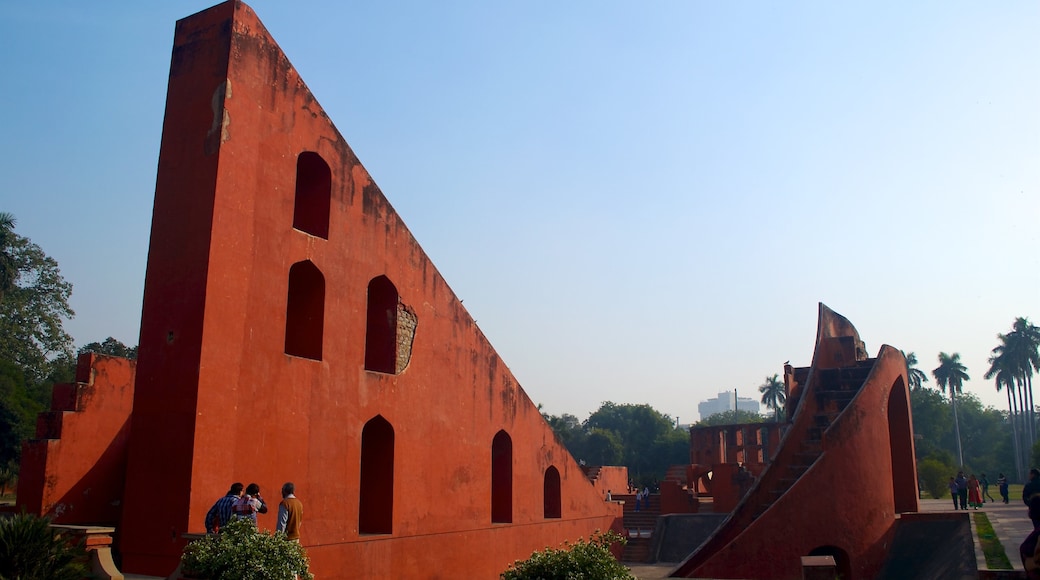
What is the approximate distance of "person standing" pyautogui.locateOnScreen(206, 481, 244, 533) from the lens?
688 cm

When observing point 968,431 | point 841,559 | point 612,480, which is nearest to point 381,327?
point 841,559

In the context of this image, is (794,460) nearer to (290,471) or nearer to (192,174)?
(290,471)

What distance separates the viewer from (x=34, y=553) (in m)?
6.28

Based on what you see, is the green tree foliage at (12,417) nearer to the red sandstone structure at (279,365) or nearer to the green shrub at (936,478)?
the red sandstone structure at (279,365)

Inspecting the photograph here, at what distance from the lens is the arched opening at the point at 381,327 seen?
11.0 meters

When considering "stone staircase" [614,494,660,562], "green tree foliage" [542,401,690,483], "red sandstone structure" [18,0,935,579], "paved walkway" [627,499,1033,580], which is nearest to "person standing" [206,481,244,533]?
"red sandstone structure" [18,0,935,579]

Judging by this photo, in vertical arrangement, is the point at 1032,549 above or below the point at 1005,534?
above

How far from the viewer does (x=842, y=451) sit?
42.3 feet

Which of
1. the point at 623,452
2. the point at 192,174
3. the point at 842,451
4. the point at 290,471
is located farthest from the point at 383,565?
the point at 623,452

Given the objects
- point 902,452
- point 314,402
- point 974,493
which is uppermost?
point 314,402

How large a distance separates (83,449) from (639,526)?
16903 millimetres

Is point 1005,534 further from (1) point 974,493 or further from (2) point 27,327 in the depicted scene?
(2) point 27,327

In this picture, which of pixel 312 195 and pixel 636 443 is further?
pixel 636 443

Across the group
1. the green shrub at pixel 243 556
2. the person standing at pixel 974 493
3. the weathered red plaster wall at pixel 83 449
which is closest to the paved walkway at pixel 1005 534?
the person standing at pixel 974 493
